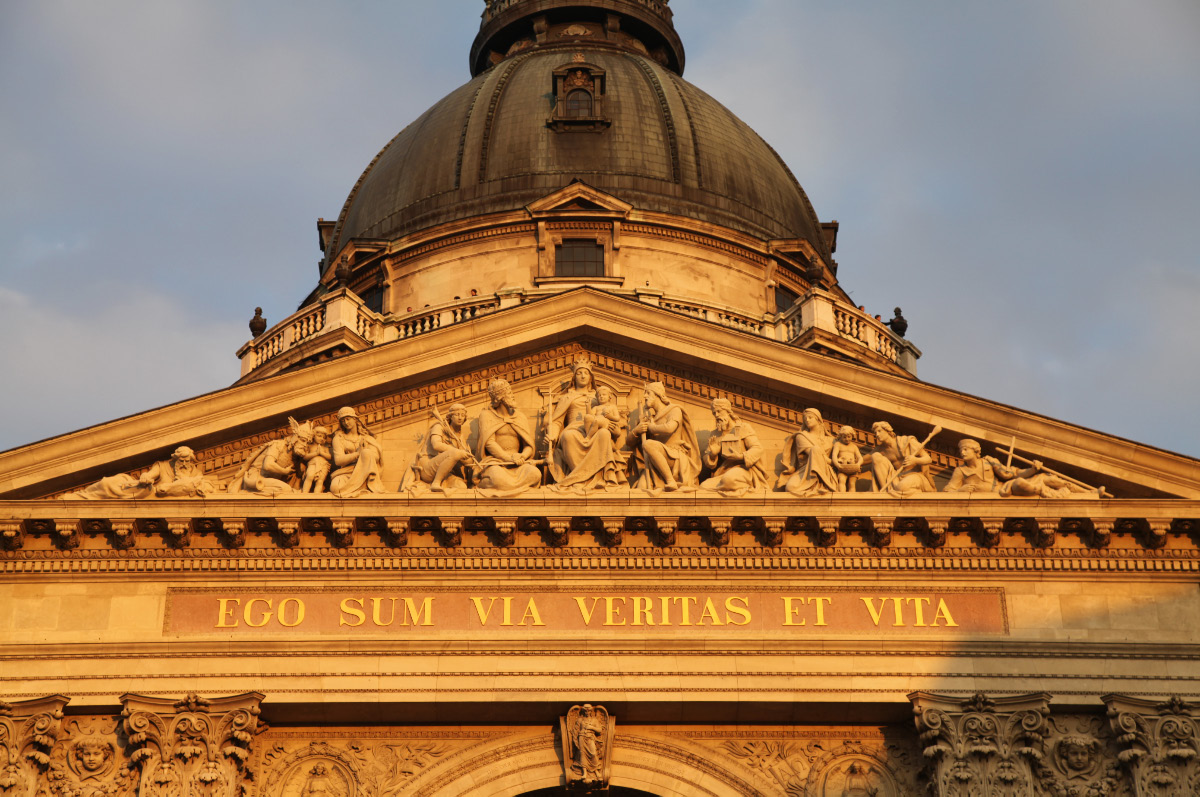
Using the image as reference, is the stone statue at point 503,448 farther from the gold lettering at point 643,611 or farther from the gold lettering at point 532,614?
→ the gold lettering at point 643,611

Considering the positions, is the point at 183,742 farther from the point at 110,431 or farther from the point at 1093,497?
the point at 1093,497

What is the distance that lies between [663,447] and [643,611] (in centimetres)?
214

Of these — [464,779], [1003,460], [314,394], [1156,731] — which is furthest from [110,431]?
[1156,731]

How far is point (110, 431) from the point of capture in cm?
2434

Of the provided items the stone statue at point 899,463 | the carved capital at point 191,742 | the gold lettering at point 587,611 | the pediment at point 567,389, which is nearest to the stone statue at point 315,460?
the pediment at point 567,389

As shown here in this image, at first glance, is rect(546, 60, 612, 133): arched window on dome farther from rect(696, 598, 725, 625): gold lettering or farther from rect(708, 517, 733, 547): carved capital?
rect(696, 598, 725, 625): gold lettering

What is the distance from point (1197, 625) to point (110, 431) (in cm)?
1409

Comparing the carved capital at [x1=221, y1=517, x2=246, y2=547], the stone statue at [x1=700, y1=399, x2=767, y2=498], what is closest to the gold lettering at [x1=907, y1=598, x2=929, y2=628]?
the stone statue at [x1=700, y1=399, x2=767, y2=498]

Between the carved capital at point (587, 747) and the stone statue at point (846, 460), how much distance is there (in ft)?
14.2

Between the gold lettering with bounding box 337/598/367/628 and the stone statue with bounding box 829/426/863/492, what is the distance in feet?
20.7

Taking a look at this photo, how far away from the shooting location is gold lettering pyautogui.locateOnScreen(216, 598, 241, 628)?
23.7 metres

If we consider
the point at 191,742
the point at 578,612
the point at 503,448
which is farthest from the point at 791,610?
the point at 191,742

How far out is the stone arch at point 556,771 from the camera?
23.2 metres

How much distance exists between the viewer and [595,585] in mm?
23938
